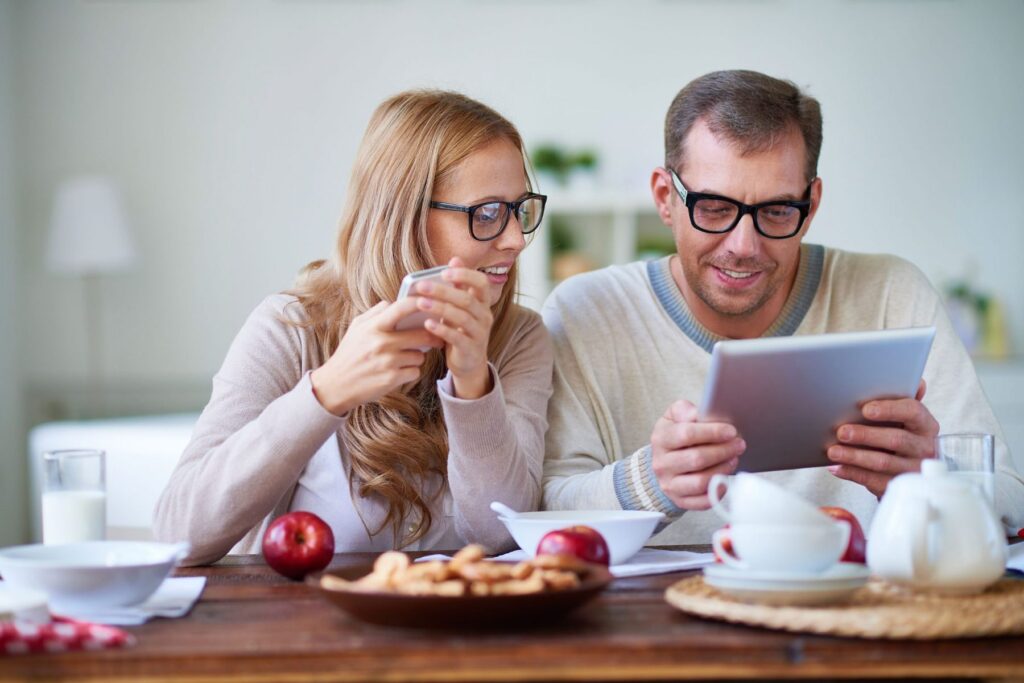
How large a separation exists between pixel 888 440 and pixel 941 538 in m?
0.53

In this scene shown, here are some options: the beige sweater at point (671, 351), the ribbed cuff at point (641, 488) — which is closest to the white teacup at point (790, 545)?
the ribbed cuff at point (641, 488)

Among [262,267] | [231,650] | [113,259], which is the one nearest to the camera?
[231,650]

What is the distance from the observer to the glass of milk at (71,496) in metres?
1.46

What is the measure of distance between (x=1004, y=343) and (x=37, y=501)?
3.95 m

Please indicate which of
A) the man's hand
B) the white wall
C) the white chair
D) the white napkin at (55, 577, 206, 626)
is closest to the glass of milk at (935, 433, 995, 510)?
the man's hand

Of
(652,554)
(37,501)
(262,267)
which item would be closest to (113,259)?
(262,267)

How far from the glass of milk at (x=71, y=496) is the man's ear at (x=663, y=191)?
117 cm

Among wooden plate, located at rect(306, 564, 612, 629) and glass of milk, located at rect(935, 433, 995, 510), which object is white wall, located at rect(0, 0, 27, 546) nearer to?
wooden plate, located at rect(306, 564, 612, 629)

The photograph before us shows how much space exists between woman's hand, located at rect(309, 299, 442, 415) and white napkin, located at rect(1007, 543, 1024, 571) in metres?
0.81

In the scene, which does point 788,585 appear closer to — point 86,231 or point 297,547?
point 297,547

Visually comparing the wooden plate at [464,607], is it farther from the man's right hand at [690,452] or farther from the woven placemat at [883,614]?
the man's right hand at [690,452]

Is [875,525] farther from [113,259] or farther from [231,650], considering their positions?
[113,259]

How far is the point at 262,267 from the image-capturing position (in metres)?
4.92

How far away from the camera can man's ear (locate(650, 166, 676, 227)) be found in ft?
7.18
